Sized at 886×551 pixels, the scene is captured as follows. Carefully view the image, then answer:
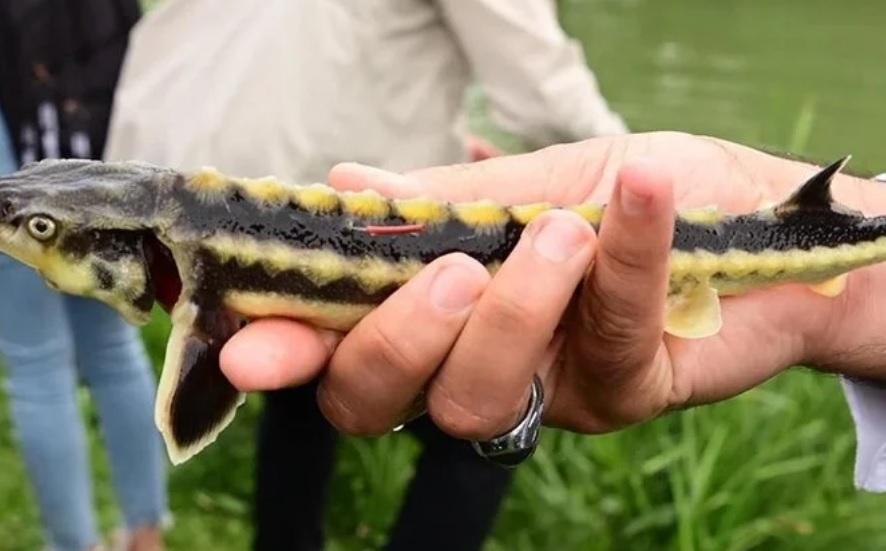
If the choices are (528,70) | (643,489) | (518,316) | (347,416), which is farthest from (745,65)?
(518,316)

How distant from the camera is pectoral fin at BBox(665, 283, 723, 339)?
1.82 meters

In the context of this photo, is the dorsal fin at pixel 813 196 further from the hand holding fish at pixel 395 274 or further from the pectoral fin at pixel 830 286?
the pectoral fin at pixel 830 286

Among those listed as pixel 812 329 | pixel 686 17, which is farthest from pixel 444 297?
pixel 686 17

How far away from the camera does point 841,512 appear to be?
12.0 ft

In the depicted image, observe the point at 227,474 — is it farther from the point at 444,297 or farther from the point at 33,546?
the point at 444,297

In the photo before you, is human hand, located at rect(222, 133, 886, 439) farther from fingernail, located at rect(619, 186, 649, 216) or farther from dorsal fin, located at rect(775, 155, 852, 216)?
dorsal fin, located at rect(775, 155, 852, 216)

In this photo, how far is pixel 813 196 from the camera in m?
1.89

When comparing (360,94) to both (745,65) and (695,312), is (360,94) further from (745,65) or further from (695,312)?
(745,65)

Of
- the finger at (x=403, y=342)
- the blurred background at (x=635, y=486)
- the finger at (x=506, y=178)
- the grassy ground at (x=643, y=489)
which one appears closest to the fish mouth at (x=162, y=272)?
the finger at (x=403, y=342)

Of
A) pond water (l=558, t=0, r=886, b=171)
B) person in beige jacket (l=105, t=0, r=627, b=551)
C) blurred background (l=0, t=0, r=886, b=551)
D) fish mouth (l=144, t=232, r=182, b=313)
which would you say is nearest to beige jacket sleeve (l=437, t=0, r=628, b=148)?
person in beige jacket (l=105, t=0, r=627, b=551)

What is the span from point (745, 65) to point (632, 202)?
32.3ft

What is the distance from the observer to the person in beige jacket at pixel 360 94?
2990mm

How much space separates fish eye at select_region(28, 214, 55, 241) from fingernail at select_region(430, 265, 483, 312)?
1.50 ft

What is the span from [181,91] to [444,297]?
61.1 inches
